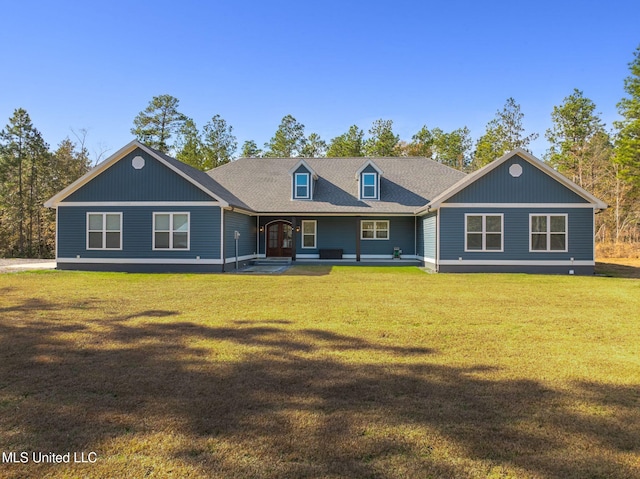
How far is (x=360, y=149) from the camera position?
145 feet

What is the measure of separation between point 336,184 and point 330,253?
13.9 ft

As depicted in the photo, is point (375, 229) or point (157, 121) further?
point (157, 121)

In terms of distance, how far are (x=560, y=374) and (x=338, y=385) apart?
2482 millimetres

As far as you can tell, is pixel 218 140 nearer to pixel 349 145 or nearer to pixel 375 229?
pixel 349 145

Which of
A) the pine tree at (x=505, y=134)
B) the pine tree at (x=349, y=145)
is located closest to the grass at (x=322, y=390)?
the pine tree at (x=349, y=145)

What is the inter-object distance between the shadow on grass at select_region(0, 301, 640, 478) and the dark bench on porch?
15.5 metres

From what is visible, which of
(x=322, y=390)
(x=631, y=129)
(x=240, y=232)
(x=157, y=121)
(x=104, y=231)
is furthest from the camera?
(x=157, y=121)

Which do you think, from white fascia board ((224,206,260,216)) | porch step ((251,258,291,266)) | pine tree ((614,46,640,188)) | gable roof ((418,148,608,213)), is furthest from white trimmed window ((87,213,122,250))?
pine tree ((614,46,640,188))

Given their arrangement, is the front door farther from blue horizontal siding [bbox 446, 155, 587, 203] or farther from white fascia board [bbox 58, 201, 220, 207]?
blue horizontal siding [bbox 446, 155, 587, 203]

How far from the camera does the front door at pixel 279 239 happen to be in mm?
22078

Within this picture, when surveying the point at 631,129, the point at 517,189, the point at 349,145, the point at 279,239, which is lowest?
the point at 279,239

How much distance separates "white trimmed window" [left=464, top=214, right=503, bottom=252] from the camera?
54.9ft

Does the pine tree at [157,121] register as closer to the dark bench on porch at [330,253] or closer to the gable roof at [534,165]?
the dark bench on porch at [330,253]

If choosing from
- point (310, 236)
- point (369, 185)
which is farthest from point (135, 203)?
point (369, 185)
